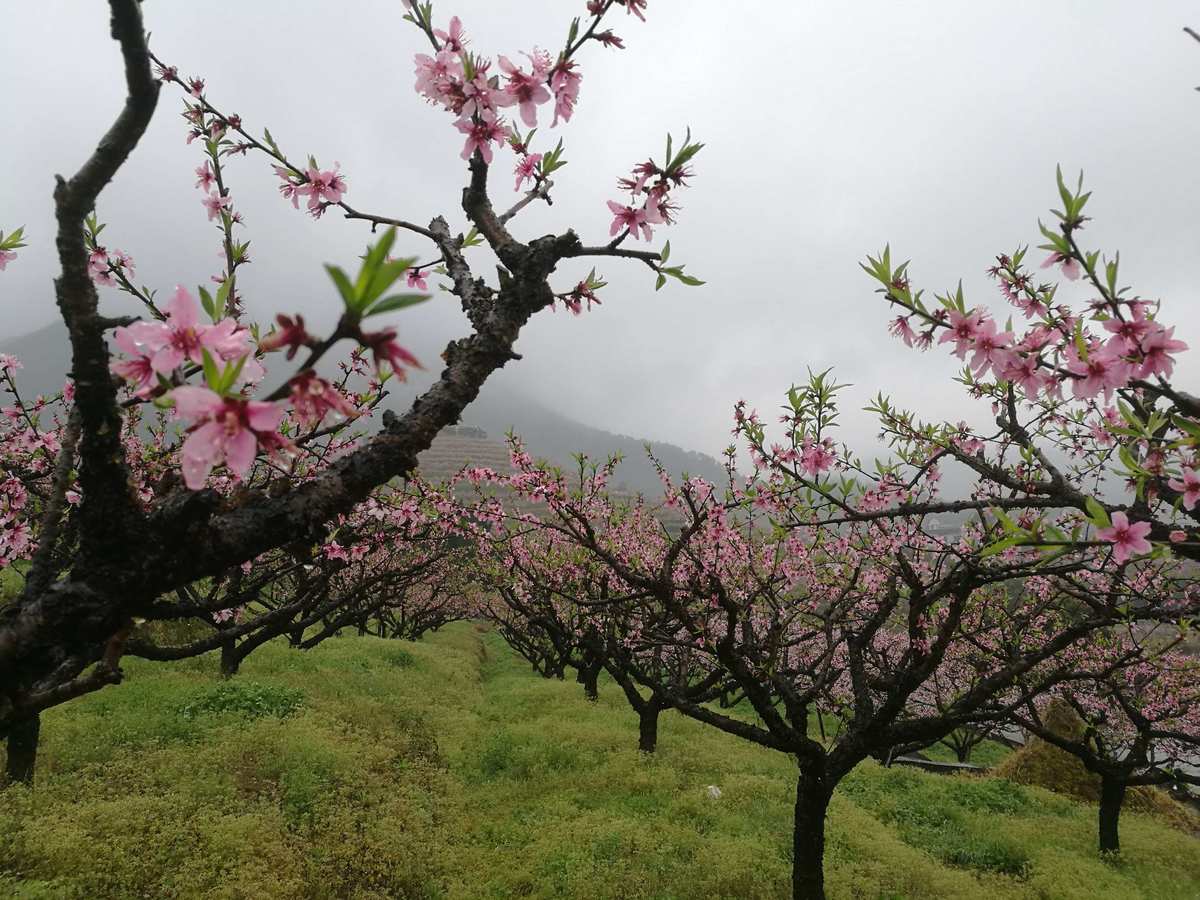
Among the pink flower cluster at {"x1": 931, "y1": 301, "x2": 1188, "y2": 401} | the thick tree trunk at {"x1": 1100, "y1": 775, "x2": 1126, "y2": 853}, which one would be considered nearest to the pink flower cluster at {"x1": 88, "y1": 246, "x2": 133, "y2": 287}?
the pink flower cluster at {"x1": 931, "y1": 301, "x2": 1188, "y2": 401}

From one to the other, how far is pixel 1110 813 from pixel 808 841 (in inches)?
320

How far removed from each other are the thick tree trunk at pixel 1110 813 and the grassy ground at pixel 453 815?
0.23 meters

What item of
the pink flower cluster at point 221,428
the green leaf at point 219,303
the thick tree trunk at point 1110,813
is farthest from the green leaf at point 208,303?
the thick tree trunk at point 1110,813

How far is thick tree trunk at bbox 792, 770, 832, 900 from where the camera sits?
20.3 feet

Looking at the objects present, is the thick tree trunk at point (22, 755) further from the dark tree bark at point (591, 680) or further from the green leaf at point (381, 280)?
the dark tree bark at point (591, 680)

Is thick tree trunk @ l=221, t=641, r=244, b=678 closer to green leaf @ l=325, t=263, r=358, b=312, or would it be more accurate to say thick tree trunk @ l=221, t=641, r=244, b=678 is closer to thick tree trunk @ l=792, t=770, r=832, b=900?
thick tree trunk @ l=792, t=770, r=832, b=900

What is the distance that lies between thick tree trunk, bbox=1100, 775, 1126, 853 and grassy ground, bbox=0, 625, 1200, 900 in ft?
0.76

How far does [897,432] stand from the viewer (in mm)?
5711

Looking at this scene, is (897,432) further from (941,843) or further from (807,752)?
(941,843)

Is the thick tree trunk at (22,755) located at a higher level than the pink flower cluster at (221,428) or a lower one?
lower

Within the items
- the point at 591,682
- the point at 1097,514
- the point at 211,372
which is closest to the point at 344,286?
the point at 211,372

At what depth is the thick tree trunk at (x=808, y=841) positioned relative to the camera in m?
6.18

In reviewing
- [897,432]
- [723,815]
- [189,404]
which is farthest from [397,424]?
[723,815]

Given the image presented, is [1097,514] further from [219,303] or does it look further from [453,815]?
[453,815]
